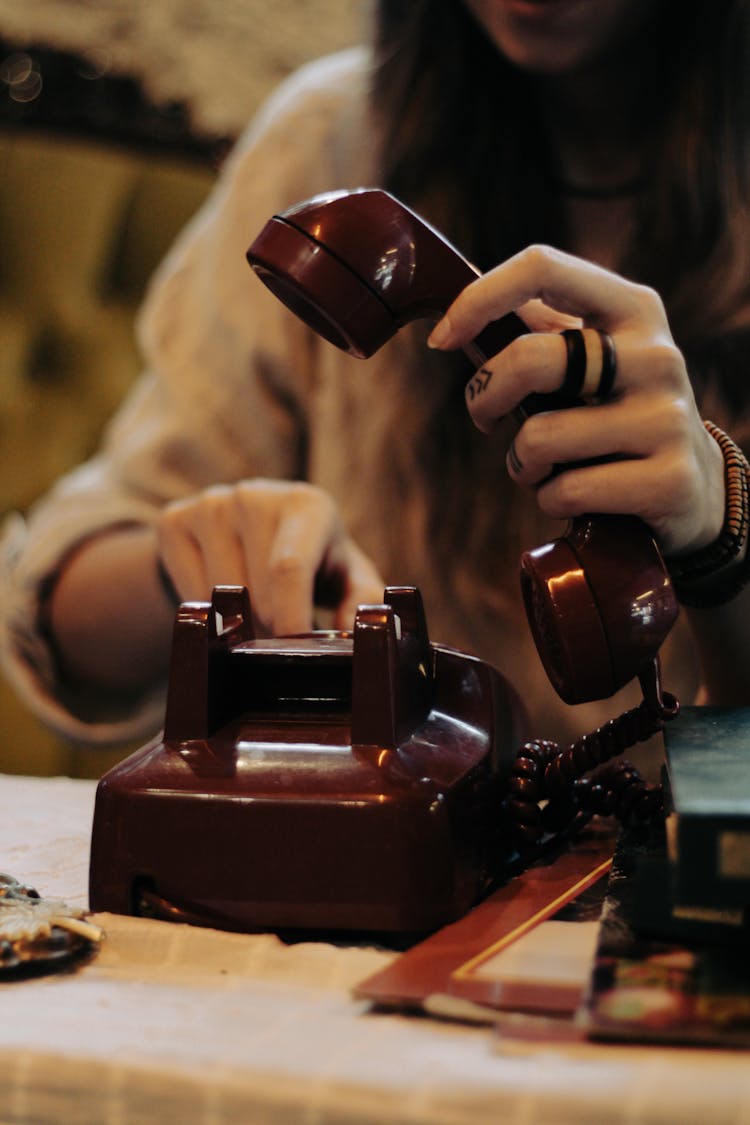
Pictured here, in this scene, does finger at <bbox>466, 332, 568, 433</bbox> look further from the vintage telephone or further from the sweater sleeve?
the sweater sleeve

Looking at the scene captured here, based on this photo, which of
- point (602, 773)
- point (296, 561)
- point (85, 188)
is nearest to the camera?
point (602, 773)

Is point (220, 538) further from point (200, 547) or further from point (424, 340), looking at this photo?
point (424, 340)

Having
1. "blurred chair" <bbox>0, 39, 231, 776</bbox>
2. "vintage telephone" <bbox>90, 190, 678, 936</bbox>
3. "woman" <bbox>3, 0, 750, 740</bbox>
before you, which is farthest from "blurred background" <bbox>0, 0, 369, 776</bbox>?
"vintage telephone" <bbox>90, 190, 678, 936</bbox>

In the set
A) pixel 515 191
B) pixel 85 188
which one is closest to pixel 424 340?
pixel 515 191

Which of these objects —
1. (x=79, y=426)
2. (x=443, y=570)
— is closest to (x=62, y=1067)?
(x=443, y=570)

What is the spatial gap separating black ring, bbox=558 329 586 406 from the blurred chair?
1.15m

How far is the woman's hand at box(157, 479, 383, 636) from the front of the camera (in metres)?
0.62

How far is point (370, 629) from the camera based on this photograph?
43 centimetres

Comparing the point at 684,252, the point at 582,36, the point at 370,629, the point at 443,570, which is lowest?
the point at 443,570

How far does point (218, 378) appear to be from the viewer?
3.68 feet

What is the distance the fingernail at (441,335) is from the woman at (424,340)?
0.26 m

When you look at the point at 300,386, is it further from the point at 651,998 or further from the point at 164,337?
the point at 651,998

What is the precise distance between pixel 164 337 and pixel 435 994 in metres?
0.94

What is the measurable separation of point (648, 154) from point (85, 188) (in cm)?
77
